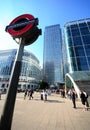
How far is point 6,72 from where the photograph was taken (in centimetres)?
8362

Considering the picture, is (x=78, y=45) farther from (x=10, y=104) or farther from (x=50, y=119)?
(x=10, y=104)

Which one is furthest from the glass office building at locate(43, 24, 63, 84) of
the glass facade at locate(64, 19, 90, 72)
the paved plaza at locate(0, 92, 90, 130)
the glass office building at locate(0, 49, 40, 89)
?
the paved plaza at locate(0, 92, 90, 130)

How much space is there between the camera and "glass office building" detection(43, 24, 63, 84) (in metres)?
124

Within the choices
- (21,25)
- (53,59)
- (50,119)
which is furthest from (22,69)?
(21,25)

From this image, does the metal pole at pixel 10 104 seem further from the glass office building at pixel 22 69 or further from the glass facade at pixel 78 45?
the glass office building at pixel 22 69

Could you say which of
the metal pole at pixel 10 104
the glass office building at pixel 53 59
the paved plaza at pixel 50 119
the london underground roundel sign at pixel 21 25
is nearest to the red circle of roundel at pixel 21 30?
the london underground roundel sign at pixel 21 25

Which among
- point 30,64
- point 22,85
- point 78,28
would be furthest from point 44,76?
point 78,28

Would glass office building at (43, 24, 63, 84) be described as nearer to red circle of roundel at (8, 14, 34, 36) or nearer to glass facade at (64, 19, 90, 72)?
glass facade at (64, 19, 90, 72)

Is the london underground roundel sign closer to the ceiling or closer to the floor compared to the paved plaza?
closer to the ceiling

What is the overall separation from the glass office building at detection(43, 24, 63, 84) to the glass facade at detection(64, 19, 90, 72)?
71.6m

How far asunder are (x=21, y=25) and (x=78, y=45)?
145 feet

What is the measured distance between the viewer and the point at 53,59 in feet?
416

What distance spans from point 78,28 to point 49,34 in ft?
298

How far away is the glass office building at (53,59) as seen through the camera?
408 ft
